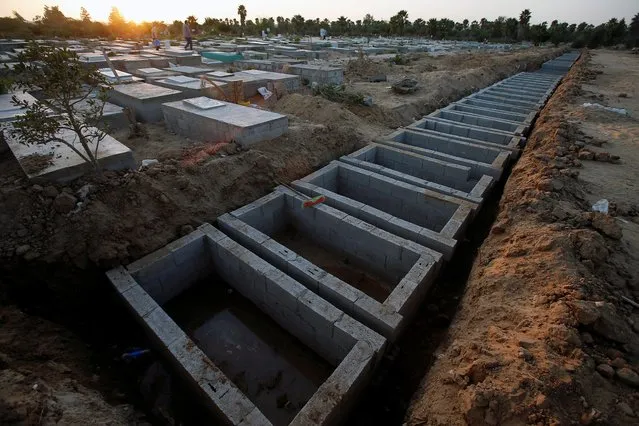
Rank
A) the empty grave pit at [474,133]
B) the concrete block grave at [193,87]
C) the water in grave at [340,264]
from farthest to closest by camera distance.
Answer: the concrete block grave at [193,87] → the empty grave pit at [474,133] → the water in grave at [340,264]

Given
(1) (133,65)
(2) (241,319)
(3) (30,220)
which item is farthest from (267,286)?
(1) (133,65)

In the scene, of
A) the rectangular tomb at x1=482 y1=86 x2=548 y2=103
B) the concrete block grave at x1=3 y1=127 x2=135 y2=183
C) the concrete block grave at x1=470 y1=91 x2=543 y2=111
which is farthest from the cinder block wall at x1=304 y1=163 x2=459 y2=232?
the rectangular tomb at x1=482 y1=86 x2=548 y2=103

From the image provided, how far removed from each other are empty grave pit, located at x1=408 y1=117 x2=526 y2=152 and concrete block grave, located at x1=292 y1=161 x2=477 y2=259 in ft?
8.21

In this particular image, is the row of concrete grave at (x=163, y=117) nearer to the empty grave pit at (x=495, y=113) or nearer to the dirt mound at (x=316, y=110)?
the dirt mound at (x=316, y=110)

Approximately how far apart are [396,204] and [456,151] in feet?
10.9

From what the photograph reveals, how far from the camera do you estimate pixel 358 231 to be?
5602 millimetres

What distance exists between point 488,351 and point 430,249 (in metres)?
2.26

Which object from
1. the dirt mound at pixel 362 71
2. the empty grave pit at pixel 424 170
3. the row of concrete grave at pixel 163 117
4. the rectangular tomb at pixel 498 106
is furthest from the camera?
the dirt mound at pixel 362 71

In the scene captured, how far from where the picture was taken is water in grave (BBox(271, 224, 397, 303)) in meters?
5.68

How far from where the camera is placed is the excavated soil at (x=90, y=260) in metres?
3.12

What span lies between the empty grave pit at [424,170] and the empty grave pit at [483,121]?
3.45m

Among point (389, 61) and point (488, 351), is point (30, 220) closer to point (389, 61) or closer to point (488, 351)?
point (488, 351)

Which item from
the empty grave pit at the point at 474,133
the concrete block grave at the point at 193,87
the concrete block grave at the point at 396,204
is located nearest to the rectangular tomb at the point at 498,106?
the empty grave pit at the point at 474,133

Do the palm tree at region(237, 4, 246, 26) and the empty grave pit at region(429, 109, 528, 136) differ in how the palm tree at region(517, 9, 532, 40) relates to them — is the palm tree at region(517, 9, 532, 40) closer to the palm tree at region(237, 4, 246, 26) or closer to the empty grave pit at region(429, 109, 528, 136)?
the palm tree at region(237, 4, 246, 26)
